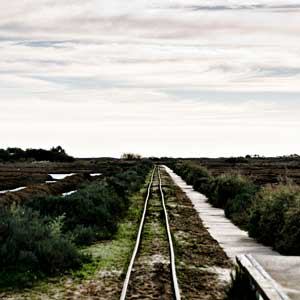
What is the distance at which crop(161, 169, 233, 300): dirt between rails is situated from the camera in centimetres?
1217

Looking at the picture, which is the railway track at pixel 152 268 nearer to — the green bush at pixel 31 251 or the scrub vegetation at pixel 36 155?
the green bush at pixel 31 251

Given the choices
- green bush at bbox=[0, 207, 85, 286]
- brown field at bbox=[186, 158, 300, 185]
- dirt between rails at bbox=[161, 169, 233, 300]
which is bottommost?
dirt between rails at bbox=[161, 169, 233, 300]

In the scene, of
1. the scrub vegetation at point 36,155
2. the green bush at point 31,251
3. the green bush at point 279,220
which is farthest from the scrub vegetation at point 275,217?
the scrub vegetation at point 36,155

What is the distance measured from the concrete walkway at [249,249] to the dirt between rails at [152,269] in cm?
182

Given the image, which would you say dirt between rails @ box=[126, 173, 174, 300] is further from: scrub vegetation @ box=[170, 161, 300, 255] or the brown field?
the brown field

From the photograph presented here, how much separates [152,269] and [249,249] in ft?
17.0

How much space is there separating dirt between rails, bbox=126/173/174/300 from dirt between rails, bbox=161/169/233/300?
0.31 metres

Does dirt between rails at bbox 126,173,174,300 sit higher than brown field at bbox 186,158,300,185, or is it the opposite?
brown field at bbox 186,158,300,185

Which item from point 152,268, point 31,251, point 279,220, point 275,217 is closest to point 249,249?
point 279,220

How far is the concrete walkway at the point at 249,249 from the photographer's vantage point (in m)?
10.9

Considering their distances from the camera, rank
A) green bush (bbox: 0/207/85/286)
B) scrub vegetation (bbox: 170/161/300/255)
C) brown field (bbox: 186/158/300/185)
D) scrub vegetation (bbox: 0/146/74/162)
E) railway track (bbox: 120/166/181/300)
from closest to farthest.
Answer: railway track (bbox: 120/166/181/300), green bush (bbox: 0/207/85/286), scrub vegetation (bbox: 170/161/300/255), brown field (bbox: 186/158/300/185), scrub vegetation (bbox: 0/146/74/162)

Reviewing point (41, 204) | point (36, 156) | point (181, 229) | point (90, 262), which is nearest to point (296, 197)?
point (181, 229)

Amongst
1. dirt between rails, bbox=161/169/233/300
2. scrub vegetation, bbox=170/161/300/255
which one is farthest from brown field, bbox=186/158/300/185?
dirt between rails, bbox=161/169/233/300

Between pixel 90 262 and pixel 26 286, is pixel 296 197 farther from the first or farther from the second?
pixel 26 286
